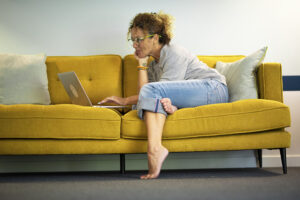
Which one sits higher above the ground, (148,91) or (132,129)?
(148,91)

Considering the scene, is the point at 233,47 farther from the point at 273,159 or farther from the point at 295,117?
the point at 273,159

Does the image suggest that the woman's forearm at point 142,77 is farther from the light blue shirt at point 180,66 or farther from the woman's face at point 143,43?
the light blue shirt at point 180,66

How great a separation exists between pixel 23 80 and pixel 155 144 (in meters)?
1.36

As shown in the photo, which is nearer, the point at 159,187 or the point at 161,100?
the point at 159,187

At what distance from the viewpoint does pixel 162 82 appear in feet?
6.68

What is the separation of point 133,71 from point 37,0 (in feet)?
3.93

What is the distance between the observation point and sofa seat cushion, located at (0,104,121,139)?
80.4 inches

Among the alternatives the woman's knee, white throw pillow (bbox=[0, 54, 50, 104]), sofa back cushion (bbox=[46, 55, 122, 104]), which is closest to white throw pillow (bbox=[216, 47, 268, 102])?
the woman's knee

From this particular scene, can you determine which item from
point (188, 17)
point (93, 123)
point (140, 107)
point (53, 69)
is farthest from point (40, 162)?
point (188, 17)

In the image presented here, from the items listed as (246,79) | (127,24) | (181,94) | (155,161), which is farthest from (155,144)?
(127,24)

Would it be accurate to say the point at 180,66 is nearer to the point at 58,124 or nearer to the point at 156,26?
the point at 156,26

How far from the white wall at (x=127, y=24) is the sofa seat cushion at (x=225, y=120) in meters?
1.21

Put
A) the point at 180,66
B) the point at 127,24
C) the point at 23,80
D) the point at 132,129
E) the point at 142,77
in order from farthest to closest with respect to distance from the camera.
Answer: the point at 127,24 → the point at 23,80 → the point at 142,77 → the point at 180,66 → the point at 132,129

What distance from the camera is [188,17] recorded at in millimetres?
3154
